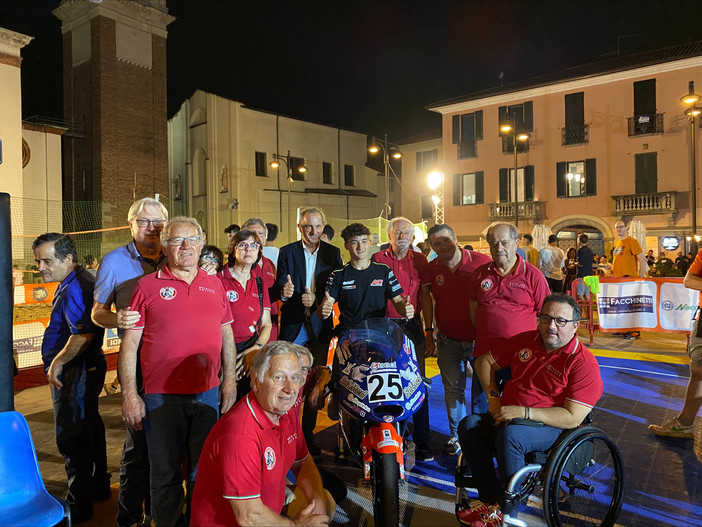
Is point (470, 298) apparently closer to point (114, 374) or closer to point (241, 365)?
point (241, 365)

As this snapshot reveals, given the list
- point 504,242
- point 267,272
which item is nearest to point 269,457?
point 267,272

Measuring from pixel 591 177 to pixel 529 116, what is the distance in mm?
5006

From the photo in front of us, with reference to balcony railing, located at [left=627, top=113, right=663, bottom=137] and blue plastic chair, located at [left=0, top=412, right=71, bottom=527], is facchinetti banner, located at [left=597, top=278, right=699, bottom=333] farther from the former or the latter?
balcony railing, located at [left=627, top=113, right=663, bottom=137]

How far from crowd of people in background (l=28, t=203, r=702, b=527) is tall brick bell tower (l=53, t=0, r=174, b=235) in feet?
82.6

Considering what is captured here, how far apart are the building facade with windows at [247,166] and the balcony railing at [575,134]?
15681 mm

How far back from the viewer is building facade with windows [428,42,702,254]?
2456cm

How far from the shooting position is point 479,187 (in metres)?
30.4

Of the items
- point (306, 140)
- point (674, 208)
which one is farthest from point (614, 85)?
point (306, 140)

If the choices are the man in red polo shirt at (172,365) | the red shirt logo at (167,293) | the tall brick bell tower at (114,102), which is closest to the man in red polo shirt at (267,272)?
the man in red polo shirt at (172,365)

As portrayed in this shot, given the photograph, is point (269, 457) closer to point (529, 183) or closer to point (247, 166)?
point (529, 183)

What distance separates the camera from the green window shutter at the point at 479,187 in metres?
30.2

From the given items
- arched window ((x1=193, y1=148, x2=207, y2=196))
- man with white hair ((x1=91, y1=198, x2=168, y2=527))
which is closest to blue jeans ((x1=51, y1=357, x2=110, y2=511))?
man with white hair ((x1=91, y1=198, x2=168, y2=527))

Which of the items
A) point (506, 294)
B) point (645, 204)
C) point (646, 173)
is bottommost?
point (506, 294)

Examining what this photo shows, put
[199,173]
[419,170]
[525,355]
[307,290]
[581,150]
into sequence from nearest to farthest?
[525,355], [307,290], [581,150], [199,173], [419,170]
